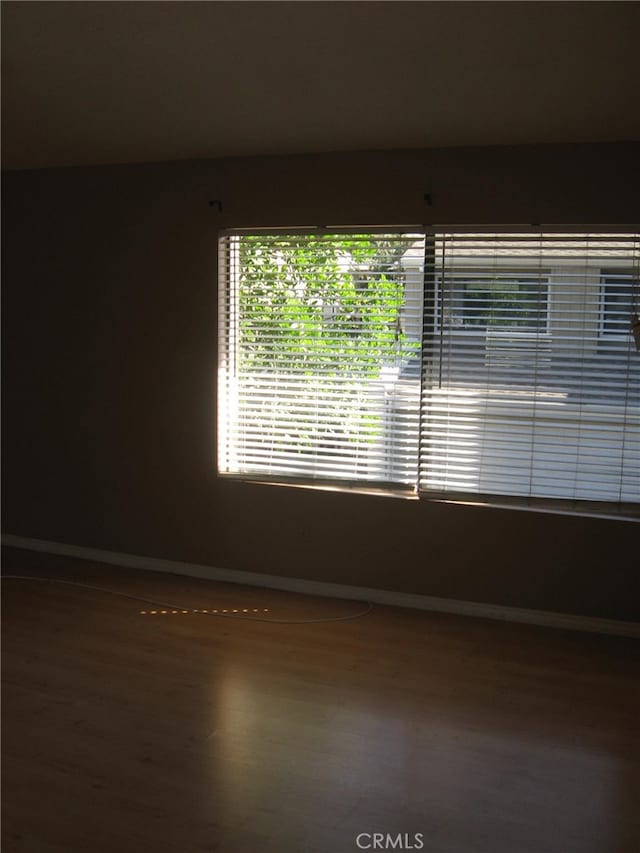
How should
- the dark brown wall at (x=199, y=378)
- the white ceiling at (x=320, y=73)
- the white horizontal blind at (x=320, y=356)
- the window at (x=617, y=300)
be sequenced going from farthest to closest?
the white horizontal blind at (x=320, y=356) → the dark brown wall at (x=199, y=378) → the window at (x=617, y=300) → the white ceiling at (x=320, y=73)

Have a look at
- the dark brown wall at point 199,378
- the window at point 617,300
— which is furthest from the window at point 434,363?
the dark brown wall at point 199,378

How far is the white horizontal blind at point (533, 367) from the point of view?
3855 millimetres

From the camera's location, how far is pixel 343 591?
441 centimetres

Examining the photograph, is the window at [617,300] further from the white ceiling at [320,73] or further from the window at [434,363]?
the white ceiling at [320,73]

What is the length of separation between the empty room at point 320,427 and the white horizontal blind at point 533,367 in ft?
0.05

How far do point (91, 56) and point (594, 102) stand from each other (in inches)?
79.9

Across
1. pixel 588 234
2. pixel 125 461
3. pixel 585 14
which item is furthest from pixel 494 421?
pixel 125 461

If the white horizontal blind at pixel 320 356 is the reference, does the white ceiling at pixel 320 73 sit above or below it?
above

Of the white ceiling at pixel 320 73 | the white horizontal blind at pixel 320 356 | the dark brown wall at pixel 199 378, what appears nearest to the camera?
the white ceiling at pixel 320 73

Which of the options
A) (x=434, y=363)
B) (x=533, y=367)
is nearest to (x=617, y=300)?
(x=533, y=367)

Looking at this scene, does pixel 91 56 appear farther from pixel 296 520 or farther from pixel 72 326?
pixel 296 520

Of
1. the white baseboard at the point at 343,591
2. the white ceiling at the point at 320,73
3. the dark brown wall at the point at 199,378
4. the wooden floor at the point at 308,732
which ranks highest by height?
the white ceiling at the point at 320,73

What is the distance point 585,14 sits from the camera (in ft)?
9.07

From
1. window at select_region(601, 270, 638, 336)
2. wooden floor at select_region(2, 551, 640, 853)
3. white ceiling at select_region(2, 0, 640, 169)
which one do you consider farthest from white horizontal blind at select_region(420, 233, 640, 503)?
wooden floor at select_region(2, 551, 640, 853)
